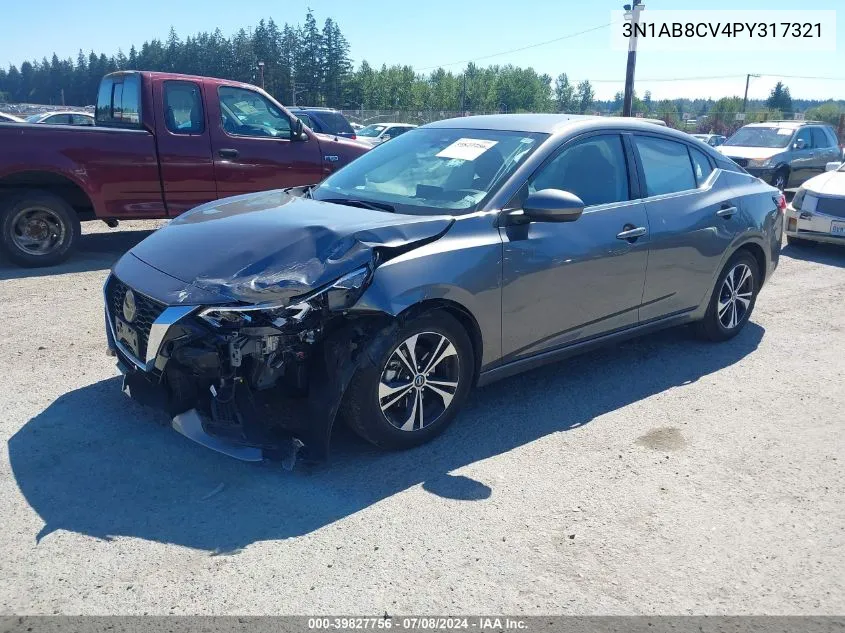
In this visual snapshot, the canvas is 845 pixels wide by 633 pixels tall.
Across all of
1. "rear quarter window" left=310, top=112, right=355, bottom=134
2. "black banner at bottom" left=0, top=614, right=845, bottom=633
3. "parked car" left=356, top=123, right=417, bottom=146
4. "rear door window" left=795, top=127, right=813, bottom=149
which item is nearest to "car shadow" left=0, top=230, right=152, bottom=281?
"black banner at bottom" left=0, top=614, right=845, bottom=633

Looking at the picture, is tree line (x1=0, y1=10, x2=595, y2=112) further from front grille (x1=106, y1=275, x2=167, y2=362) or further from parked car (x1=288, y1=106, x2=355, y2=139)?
front grille (x1=106, y1=275, x2=167, y2=362)

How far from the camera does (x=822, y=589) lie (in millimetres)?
2895

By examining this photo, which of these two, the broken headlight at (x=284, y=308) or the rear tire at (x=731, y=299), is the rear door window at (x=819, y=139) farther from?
the broken headlight at (x=284, y=308)

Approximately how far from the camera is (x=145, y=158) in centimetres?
795

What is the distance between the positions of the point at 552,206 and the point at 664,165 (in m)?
1.69

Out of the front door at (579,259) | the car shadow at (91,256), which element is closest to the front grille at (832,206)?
the front door at (579,259)

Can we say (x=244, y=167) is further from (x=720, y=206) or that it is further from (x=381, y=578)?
(x=381, y=578)

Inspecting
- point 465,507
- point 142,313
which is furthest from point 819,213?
point 142,313

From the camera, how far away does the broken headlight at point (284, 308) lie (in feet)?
11.1

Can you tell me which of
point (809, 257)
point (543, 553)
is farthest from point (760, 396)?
point (809, 257)

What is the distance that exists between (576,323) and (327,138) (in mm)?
5913

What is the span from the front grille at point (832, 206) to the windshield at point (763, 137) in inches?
268

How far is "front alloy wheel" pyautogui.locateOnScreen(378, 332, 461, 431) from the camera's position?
3.72 metres

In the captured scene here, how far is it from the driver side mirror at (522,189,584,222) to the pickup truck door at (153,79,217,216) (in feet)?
17.5
